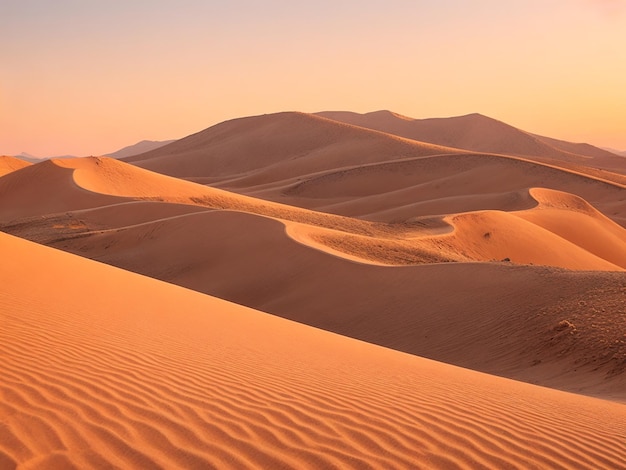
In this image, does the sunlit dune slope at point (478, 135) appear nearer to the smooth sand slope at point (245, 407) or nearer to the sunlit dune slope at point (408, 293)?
the sunlit dune slope at point (408, 293)

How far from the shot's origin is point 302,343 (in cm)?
855

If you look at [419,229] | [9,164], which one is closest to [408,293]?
[419,229]

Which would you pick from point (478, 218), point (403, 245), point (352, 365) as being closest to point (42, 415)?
point (352, 365)

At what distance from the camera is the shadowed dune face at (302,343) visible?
4016mm

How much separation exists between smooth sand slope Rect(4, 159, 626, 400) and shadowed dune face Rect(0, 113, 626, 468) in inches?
2.4

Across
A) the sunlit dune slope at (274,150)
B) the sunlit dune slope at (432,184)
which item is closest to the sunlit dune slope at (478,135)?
the sunlit dune slope at (274,150)

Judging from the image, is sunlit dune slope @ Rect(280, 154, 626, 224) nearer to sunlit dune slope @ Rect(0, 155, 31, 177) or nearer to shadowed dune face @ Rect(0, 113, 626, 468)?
shadowed dune face @ Rect(0, 113, 626, 468)

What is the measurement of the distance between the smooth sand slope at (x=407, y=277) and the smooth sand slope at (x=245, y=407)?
3.71m

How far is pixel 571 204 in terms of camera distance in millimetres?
39125

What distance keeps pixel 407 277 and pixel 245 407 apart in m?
11.0

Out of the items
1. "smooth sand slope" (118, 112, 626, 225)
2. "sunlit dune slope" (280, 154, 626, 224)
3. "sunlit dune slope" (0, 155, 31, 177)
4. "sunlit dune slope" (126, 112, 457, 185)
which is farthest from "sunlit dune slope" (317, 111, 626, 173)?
"sunlit dune slope" (0, 155, 31, 177)

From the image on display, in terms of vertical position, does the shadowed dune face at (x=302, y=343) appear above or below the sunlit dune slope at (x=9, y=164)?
below

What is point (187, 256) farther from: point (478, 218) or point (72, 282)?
point (478, 218)

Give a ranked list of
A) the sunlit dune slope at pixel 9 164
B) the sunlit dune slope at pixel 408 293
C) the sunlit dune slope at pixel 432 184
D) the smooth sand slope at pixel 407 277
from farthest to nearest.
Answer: the sunlit dune slope at pixel 9 164 < the sunlit dune slope at pixel 432 184 < the smooth sand slope at pixel 407 277 < the sunlit dune slope at pixel 408 293
